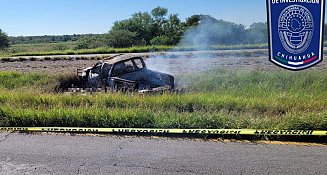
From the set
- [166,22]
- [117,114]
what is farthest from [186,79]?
[166,22]

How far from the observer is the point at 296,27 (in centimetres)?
755

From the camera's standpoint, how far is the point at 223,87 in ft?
34.4

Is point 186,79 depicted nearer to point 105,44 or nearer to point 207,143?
point 207,143

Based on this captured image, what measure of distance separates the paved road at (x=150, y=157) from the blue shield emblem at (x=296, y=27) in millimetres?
3732

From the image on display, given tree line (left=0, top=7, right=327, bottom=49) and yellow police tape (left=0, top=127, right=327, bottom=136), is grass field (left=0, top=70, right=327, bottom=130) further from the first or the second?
tree line (left=0, top=7, right=327, bottom=49)

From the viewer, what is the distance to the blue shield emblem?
743 cm

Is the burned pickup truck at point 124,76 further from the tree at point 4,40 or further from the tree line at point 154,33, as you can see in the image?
the tree at point 4,40

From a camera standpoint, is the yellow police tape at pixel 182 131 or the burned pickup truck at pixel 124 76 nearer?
the yellow police tape at pixel 182 131

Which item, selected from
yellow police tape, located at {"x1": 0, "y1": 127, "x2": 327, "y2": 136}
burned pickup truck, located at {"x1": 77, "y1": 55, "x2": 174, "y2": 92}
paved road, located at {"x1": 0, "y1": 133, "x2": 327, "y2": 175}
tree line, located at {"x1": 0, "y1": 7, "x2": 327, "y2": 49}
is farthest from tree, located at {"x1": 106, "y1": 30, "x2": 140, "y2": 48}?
paved road, located at {"x1": 0, "y1": 133, "x2": 327, "y2": 175}

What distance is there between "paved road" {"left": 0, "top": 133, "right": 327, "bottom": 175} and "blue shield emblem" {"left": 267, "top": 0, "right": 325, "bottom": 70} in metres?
3.73

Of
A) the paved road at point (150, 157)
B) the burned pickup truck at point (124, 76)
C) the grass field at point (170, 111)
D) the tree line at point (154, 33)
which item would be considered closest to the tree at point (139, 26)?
the tree line at point (154, 33)

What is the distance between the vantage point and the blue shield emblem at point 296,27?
24.4ft

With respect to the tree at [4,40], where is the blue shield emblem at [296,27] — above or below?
below

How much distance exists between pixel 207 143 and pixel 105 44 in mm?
38765
